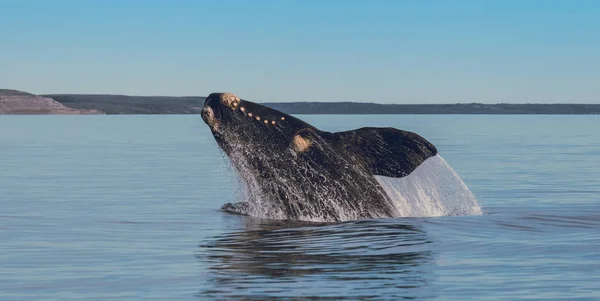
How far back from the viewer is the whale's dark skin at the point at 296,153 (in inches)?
842

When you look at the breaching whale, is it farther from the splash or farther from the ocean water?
the ocean water

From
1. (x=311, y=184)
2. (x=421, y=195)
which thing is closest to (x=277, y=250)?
(x=311, y=184)

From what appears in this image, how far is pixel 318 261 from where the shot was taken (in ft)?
57.7

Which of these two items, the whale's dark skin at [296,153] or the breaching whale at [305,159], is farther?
the whale's dark skin at [296,153]

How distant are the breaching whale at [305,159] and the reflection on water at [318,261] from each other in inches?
20.1

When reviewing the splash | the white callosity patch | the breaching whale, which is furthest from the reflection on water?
the white callosity patch

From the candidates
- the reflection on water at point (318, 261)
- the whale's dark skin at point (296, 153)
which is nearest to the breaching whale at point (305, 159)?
the whale's dark skin at point (296, 153)

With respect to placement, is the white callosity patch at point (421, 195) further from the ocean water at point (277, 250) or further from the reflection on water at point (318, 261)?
the reflection on water at point (318, 261)

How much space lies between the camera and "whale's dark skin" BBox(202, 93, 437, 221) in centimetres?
2138

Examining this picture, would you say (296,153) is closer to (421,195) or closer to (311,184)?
(311,184)

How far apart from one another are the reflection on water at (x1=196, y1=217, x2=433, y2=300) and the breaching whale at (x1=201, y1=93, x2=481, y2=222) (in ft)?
1.68

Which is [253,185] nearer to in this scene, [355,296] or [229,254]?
[229,254]

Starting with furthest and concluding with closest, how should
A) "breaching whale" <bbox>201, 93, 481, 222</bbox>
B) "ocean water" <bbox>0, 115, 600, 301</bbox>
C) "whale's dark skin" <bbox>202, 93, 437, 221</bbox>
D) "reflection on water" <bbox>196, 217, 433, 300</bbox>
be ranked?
1. "whale's dark skin" <bbox>202, 93, 437, 221</bbox>
2. "breaching whale" <bbox>201, 93, 481, 222</bbox>
3. "ocean water" <bbox>0, 115, 600, 301</bbox>
4. "reflection on water" <bbox>196, 217, 433, 300</bbox>

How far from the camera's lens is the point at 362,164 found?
21.3 metres
